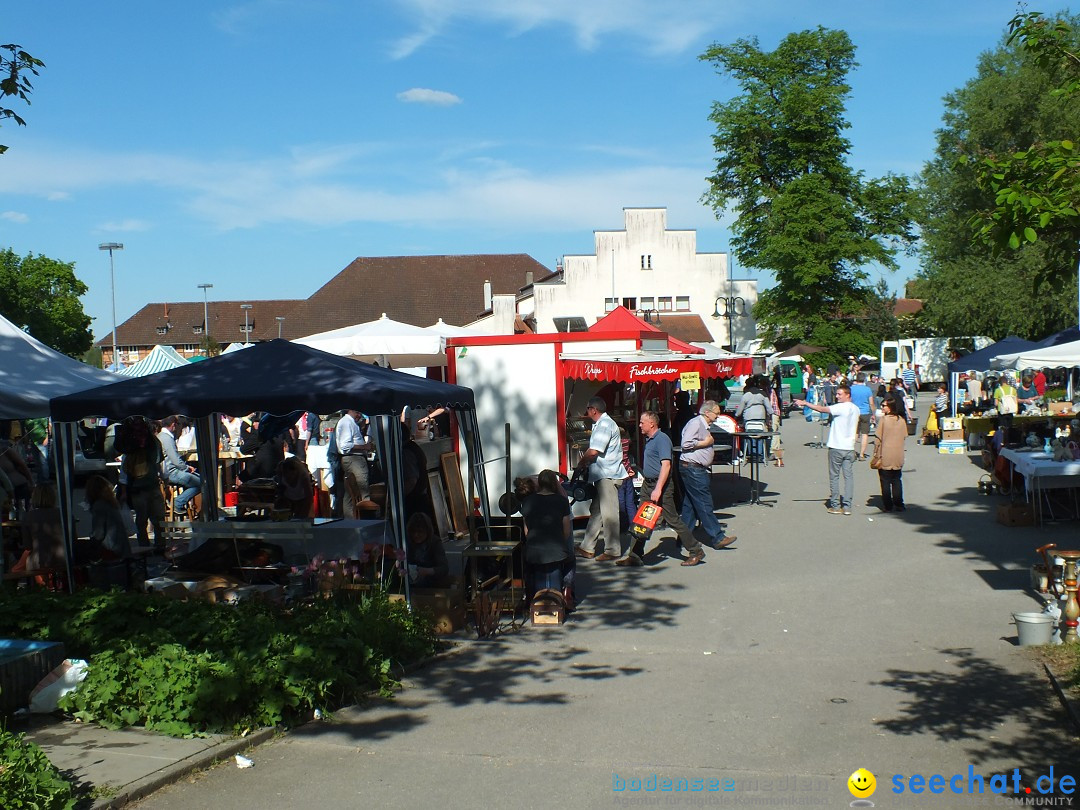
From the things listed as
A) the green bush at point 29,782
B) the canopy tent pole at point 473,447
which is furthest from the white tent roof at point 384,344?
the green bush at point 29,782

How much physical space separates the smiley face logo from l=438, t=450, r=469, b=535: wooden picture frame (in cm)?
842

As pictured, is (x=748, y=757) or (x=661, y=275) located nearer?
(x=748, y=757)

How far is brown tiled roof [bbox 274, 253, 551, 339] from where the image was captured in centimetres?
8019

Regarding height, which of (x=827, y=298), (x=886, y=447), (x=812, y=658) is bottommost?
(x=812, y=658)

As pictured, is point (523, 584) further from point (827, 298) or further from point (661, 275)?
point (661, 275)

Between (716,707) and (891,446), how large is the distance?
9269 millimetres

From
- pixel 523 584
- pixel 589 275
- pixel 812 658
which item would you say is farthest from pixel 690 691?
pixel 589 275

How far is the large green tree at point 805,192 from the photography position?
4781 cm

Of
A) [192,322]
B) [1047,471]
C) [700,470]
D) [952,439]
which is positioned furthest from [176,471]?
[192,322]

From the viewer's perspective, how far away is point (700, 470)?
1316 centimetres

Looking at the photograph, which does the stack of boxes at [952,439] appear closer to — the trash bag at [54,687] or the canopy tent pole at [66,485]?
the canopy tent pole at [66,485]

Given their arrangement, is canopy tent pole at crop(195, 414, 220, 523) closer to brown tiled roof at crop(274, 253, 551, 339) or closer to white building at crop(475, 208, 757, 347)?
white building at crop(475, 208, 757, 347)

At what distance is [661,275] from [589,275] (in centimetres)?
400

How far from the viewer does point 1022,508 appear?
14.3m
